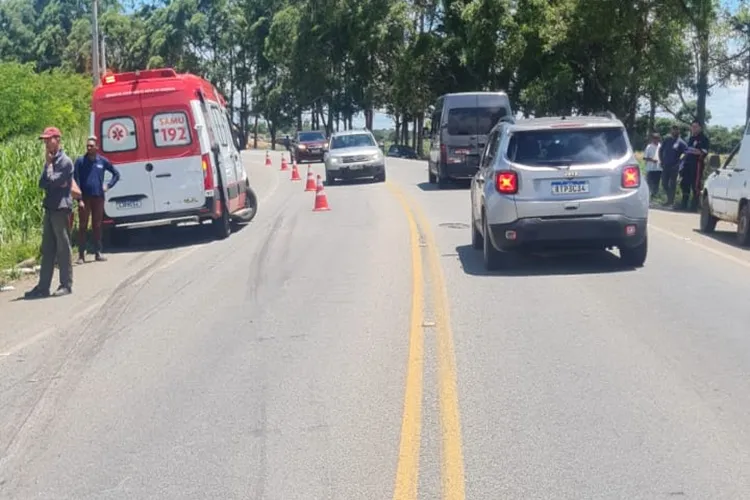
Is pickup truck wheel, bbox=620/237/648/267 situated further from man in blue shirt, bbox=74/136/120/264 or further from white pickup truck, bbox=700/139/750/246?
man in blue shirt, bbox=74/136/120/264

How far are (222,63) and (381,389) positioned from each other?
289 ft

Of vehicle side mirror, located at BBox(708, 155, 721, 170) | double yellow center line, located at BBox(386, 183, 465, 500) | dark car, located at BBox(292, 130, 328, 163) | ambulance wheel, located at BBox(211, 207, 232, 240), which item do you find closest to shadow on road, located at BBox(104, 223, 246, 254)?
ambulance wheel, located at BBox(211, 207, 232, 240)

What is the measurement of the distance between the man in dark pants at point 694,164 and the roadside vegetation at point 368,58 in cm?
856

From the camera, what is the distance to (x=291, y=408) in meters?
7.34

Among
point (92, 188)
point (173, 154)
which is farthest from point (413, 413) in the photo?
point (173, 154)

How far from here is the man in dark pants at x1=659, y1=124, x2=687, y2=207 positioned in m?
22.5

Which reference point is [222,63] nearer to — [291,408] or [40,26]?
[40,26]

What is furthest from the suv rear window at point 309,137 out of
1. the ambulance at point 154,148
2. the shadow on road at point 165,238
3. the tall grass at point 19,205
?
the ambulance at point 154,148

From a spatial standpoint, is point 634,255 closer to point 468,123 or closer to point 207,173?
point 207,173

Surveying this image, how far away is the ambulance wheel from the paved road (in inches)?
151

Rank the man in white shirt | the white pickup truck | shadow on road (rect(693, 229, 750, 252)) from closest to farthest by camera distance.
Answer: the white pickup truck
shadow on road (rect(693, 229, 750, 252))
the man in white shirt

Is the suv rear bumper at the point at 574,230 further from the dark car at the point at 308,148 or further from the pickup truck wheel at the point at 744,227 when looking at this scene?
the dark car at the point at 308,148

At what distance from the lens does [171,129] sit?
17500mm

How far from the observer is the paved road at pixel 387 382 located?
595 centimetres
